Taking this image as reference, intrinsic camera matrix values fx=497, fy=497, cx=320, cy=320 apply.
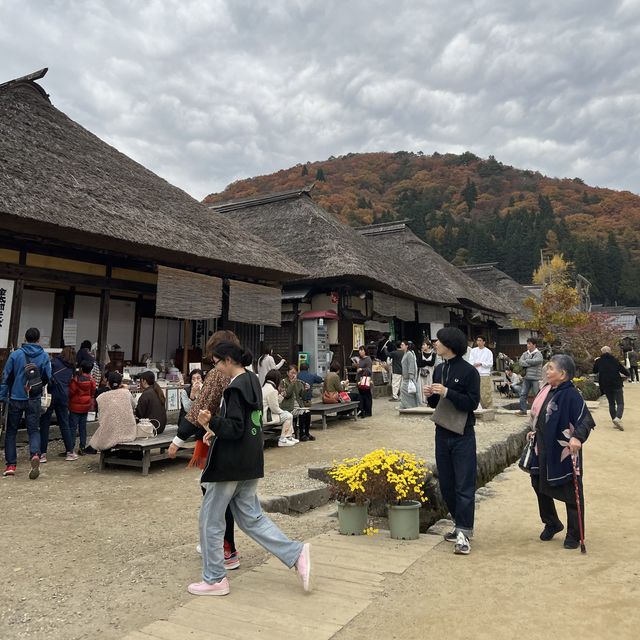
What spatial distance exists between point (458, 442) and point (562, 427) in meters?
0.83

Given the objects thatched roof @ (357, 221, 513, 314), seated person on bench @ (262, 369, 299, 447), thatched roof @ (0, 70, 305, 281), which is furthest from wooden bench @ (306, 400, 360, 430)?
thatched roof @ (357, 221, 513, 314)

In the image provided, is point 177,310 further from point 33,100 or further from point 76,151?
point 33,100

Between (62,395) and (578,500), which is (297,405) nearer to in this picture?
(62,395)

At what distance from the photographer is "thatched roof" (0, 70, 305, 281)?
7.67 metres

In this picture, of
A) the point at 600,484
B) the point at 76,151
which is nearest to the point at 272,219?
the point at 76,151

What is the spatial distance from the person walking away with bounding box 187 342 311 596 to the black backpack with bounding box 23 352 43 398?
3.90 m

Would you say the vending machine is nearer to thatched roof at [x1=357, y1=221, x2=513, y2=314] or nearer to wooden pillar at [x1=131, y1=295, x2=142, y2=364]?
thatched roof at [x1=357, y1=221, x2=513, y2=314]

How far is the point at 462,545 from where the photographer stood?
352cm

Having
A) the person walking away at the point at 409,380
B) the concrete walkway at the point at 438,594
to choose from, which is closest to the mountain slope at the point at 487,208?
the person walking away at the point at 409,380

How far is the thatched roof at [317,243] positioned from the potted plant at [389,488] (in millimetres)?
9837

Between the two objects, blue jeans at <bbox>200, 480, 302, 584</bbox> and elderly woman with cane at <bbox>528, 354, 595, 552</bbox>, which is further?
elderly woman with cane at <bbox>528, 354, 595, 552</bbox>

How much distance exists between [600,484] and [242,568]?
474 centimetres

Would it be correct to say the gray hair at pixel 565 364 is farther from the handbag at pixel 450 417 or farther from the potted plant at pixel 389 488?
the potted plant at pixel 389 488

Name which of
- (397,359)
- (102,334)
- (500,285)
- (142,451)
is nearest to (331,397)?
(397,359)
